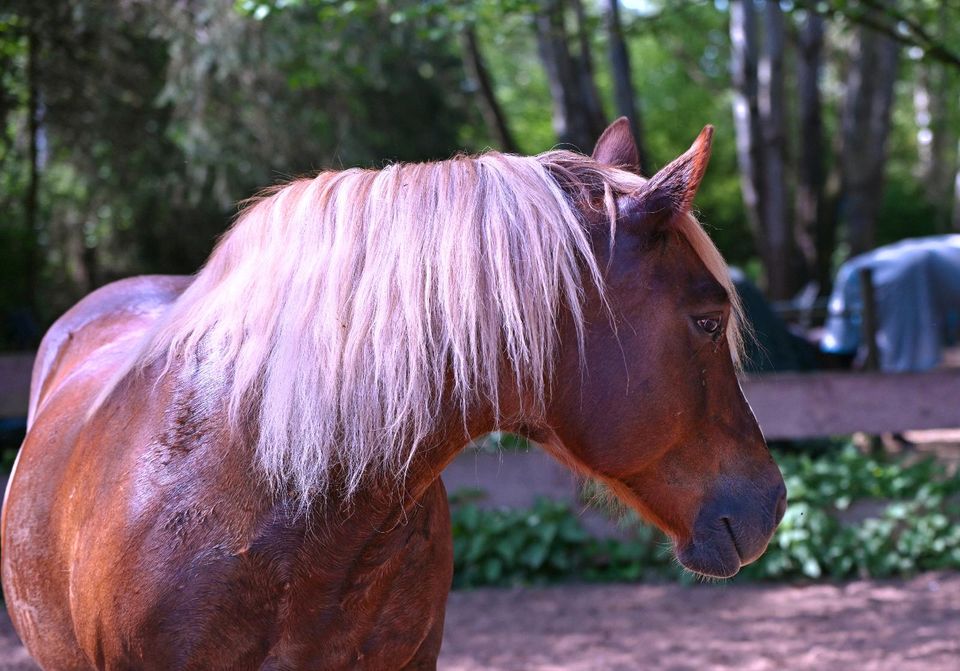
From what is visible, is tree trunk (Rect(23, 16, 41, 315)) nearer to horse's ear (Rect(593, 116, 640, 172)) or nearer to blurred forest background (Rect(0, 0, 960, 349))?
blurred forest background (Rect(0, 0, 960, 349))

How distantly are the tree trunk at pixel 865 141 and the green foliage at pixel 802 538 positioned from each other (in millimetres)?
7102

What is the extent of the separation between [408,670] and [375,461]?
0.64 m

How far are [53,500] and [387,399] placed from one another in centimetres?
110

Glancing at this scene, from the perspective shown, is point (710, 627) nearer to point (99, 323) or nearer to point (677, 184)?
point (99, 323)

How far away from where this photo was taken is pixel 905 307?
32.8 ft

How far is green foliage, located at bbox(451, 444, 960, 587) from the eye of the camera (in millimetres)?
5770

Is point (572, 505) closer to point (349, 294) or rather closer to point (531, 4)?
point (531, 4)

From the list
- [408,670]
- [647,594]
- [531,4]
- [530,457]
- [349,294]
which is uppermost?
[531,4]

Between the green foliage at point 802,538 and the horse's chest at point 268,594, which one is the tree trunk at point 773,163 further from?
the horse's chest at point 268,594

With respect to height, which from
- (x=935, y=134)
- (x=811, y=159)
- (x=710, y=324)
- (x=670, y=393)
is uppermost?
(x=710, y=324)

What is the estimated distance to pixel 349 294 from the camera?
1.84m

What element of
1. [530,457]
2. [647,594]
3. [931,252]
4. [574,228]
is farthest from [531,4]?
[931,252]

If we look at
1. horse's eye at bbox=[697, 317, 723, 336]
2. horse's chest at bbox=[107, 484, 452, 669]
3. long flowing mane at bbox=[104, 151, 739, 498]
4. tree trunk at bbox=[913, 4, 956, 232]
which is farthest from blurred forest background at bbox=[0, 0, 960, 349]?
tree trunk at bbox=[913, 4, 956, 232]

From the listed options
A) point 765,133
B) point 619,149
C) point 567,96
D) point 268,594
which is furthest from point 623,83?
point 268,594
